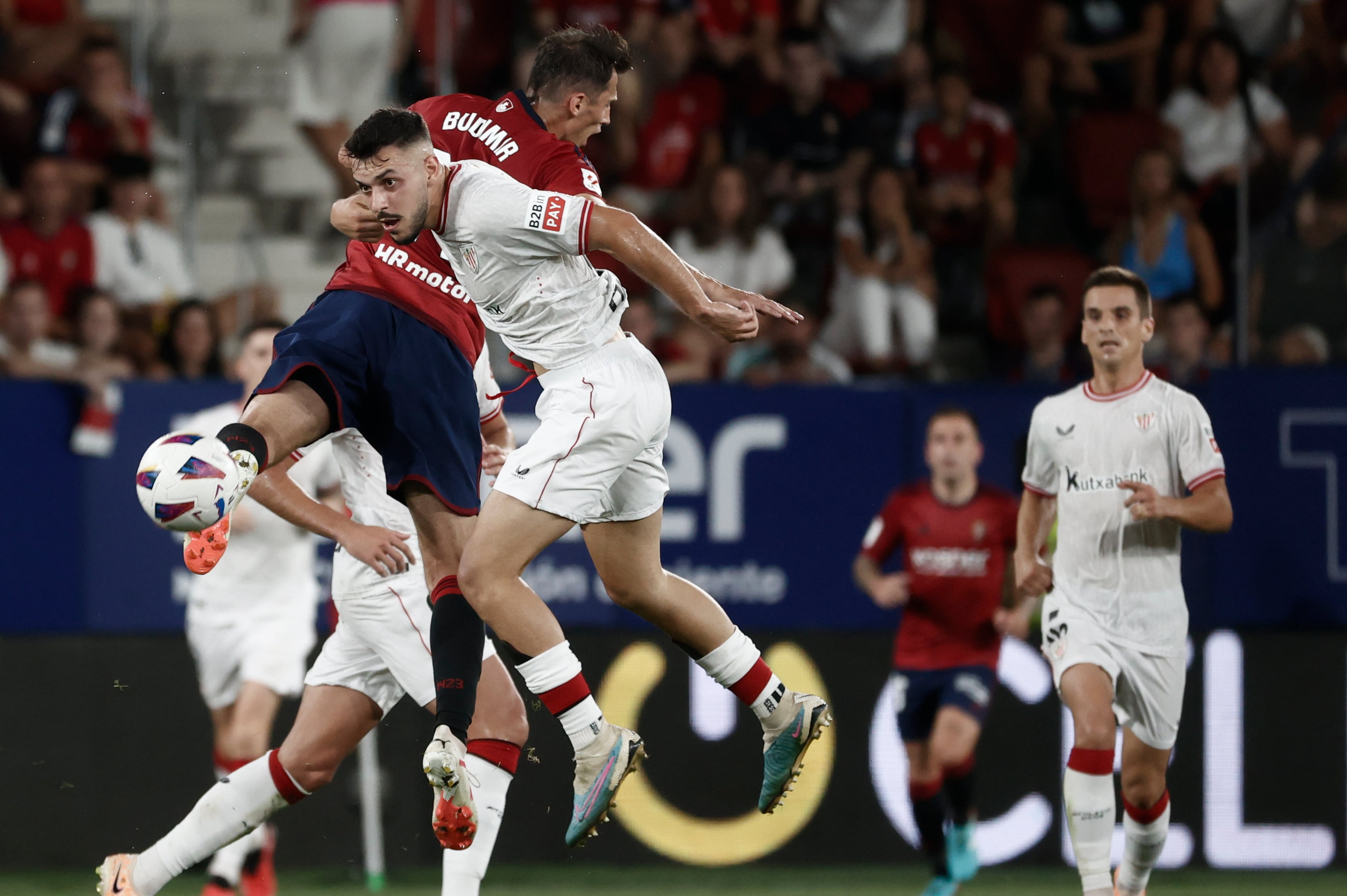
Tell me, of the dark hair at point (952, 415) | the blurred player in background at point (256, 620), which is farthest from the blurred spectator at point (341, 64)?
the dark hair at point (952, 415)

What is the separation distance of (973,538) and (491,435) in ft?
9.33

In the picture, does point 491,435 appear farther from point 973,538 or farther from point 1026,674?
point 1026,674

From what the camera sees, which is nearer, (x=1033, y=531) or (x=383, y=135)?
(x=383, y=135)

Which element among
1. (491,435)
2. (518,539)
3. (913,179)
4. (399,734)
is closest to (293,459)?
(491,435)

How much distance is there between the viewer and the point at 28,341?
905 centimetres

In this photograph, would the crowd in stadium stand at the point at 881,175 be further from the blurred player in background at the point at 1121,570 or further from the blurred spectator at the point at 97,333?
the blurred player in background at the point at 1121,570

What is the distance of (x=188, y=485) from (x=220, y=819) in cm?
154

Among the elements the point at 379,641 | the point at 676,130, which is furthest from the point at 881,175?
the point at 379,641

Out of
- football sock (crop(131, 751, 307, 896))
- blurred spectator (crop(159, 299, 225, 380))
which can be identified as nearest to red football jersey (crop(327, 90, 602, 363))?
football sock (crop(131, 751, 307, 896))

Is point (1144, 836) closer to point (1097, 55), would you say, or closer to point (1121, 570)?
point (1121, 570)

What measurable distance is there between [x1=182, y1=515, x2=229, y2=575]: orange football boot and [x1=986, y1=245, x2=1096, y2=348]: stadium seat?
5.77 m

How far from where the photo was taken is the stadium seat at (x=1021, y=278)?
32.4ft

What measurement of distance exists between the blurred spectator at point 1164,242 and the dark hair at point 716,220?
2.18 m

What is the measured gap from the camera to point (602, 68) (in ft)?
18.3
